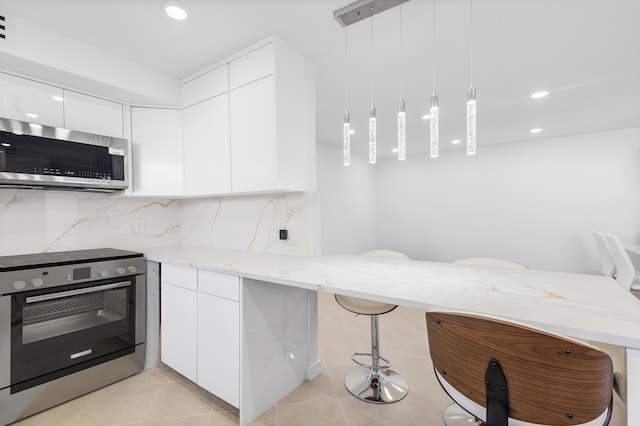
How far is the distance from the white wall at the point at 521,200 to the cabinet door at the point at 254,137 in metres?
4.82

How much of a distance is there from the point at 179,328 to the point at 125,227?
3.83 feet

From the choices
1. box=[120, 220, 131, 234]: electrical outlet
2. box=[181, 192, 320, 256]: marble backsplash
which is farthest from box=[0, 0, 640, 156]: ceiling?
box=[120, 220, 131, 234]: electrical outlet

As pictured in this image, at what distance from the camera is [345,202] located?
5.56 m

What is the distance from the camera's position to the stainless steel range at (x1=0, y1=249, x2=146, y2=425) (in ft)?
5.28

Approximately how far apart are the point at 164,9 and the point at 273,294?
70.4 inches

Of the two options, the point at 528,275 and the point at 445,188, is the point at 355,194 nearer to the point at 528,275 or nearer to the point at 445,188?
the point at 445,188

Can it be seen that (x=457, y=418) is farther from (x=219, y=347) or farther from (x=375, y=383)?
(x=219, y=347)

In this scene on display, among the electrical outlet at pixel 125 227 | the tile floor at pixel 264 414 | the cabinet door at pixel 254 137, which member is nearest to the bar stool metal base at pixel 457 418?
the tile floor at pixel 264 414

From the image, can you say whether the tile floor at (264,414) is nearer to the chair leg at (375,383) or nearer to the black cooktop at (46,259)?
the chair leg at (375,383)

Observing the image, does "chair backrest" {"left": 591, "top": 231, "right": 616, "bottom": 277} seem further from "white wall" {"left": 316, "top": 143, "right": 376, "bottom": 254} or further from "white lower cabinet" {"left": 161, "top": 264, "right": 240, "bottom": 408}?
"white lower cabinet" {"left": 161, "top": 264, "right": 240, "bottom": 408}

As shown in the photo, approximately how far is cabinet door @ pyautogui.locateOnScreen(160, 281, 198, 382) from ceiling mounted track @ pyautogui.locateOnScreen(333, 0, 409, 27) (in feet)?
6.30

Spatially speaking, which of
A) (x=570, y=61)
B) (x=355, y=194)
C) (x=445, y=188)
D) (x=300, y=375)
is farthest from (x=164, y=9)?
(x=445, y=188)

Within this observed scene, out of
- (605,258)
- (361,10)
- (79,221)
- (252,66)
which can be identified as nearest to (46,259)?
(79,221)

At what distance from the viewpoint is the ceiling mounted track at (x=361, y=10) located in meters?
1.51
